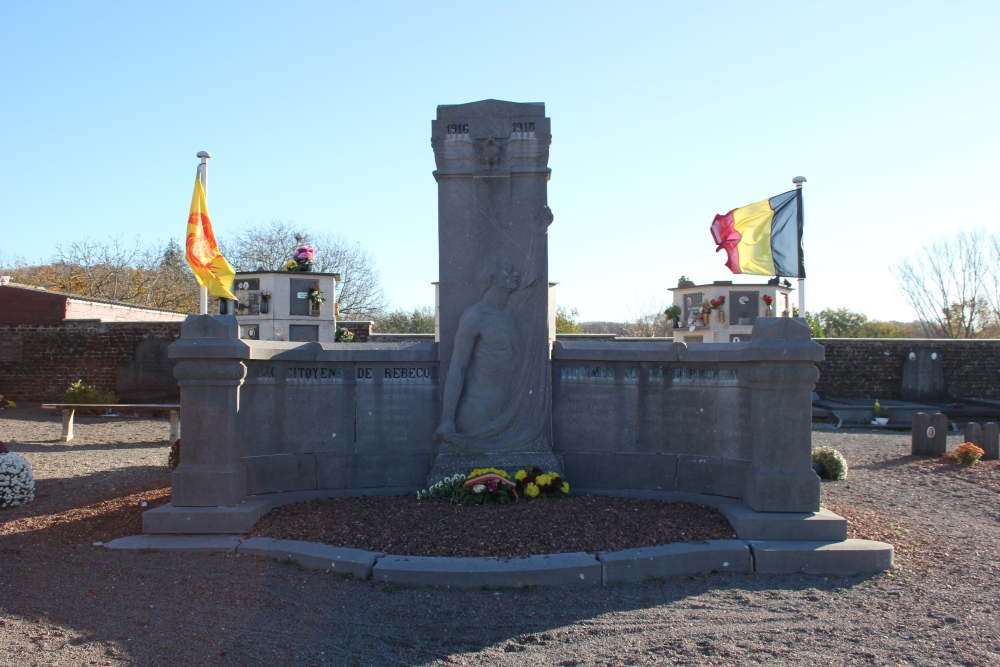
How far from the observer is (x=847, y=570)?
5.06 metres

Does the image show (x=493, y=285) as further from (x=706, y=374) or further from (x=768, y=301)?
(x=768, y=301)

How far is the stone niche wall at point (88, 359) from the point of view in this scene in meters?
18.3

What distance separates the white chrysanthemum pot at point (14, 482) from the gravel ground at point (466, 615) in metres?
1.06

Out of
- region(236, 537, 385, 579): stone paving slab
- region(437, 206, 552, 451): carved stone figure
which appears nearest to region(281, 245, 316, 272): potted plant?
region(437, 206, 552, 451): carved stone figure

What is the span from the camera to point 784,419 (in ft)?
18.7

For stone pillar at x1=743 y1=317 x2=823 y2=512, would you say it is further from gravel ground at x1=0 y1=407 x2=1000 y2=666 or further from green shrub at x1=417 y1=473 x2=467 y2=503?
green shrub at x1=417 y1=473 x2=467 y2=503

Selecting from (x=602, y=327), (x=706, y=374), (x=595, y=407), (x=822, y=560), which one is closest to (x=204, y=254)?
(x=595, y=407)

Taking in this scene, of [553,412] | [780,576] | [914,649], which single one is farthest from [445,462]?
[914,649]

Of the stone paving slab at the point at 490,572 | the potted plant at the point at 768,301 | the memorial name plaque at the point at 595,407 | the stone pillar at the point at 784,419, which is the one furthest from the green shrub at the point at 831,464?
the potted plant at the point at 768,301

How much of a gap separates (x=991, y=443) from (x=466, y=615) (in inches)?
404

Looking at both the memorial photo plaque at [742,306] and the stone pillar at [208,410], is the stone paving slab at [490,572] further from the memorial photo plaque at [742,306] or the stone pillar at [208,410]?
the memorial photo plaque at [742,306]

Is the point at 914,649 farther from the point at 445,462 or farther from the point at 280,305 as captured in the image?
the point at 280,305

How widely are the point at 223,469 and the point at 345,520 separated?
3.43 feet

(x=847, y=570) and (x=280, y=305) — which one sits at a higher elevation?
(x=280, y=305)
